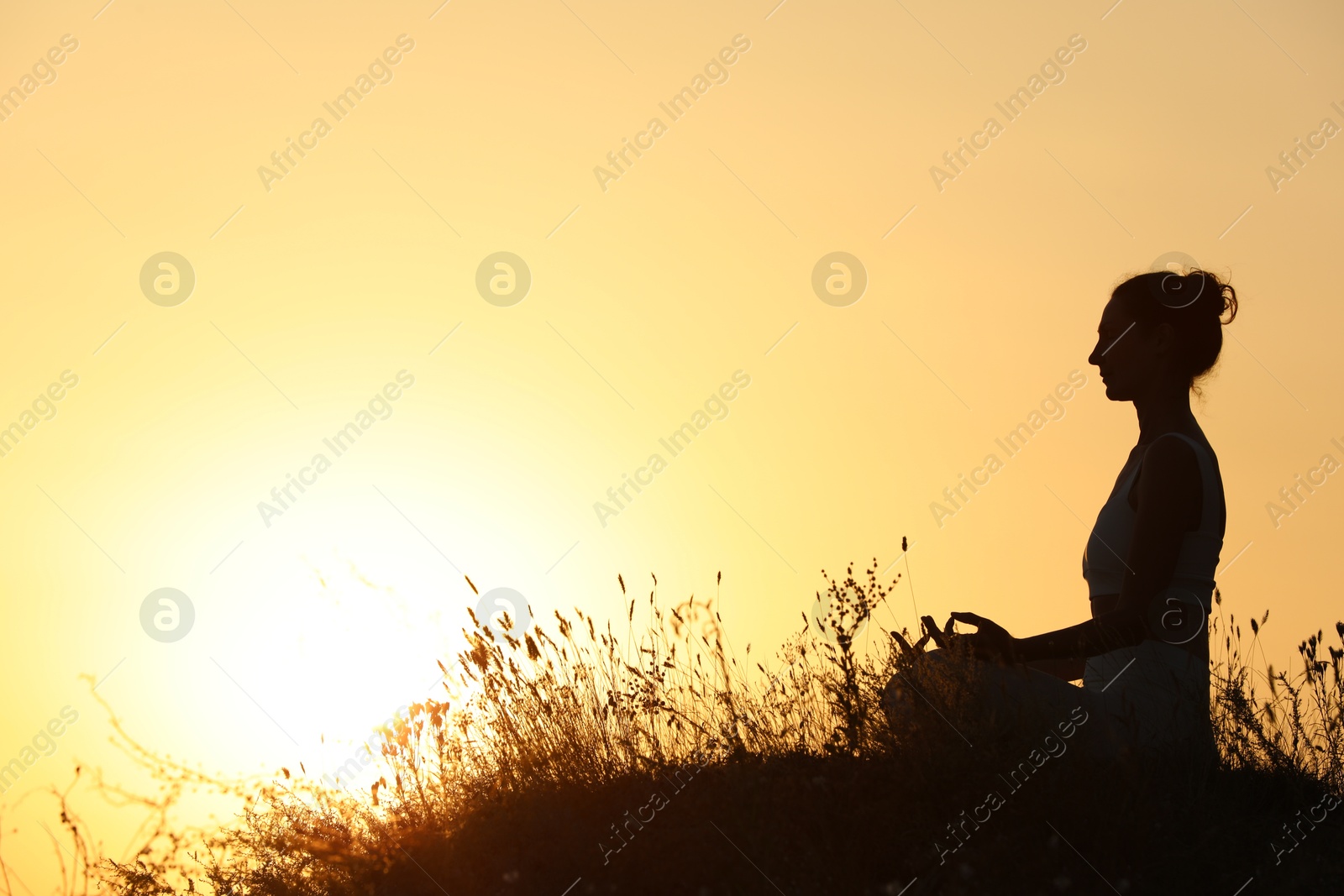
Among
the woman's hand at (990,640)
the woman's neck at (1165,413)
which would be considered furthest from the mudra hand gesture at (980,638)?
the woman's neck at (1165,413)

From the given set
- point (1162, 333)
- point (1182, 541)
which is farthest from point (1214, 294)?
point (1182, 541)

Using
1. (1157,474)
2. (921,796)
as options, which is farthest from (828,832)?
(1157,474)

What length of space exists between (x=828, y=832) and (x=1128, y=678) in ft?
4.13

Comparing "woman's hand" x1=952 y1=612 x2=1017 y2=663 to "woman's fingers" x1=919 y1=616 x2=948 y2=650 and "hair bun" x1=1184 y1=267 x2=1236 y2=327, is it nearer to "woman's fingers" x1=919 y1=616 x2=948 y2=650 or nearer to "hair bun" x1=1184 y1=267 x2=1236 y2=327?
"woman's fingers" x1=919 y1=616 x2=948 y2=650

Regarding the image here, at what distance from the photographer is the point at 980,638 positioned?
4000mm

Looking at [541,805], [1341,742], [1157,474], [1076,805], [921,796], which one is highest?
[541,805]

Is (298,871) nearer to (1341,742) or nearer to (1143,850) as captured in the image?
(1143,850)

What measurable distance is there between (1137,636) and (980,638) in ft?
1.80

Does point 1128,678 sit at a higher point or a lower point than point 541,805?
lower

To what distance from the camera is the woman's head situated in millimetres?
4492

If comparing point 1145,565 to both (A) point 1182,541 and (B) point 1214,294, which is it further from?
(B) point 1214,294

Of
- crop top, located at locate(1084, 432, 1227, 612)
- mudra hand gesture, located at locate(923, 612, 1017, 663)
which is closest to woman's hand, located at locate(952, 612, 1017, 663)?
mudra hand gesture, located at locate(923, 612, 1017, 663)

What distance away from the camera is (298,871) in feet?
15.2

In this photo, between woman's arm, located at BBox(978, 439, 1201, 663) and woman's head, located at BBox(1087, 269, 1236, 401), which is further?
woman's head, located at BBox(1087, 269, 1236, 401)
